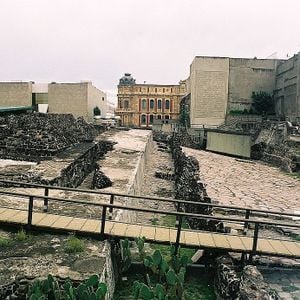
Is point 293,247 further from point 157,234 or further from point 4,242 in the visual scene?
point 4,242

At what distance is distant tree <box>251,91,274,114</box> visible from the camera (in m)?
35.5

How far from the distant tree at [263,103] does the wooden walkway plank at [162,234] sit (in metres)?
30.8

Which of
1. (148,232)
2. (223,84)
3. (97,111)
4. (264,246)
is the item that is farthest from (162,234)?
(97,111)

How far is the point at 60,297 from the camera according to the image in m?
4.36

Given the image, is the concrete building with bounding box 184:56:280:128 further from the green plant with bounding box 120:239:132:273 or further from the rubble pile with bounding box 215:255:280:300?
the green plant with bounding box 120:239:132:273

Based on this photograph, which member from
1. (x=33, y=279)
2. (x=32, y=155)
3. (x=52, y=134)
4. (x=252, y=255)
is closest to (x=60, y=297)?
(x=33, y=279)

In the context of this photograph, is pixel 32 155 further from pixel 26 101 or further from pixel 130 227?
pixel 26 101

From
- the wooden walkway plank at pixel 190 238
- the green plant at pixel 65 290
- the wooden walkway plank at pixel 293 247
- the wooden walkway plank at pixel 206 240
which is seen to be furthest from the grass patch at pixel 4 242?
the wooden walkway plank at pixel 293 247

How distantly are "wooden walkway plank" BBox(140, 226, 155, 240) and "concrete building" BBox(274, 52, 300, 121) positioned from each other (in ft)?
76.7

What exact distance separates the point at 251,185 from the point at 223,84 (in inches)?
902

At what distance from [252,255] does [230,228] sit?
4.97 feet

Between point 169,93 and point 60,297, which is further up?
point 169,93

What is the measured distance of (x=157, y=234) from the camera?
637 centimetres

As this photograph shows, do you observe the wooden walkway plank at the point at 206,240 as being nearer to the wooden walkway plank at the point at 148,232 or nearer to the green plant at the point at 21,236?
the wooden walkway plank at the point at 148,232
